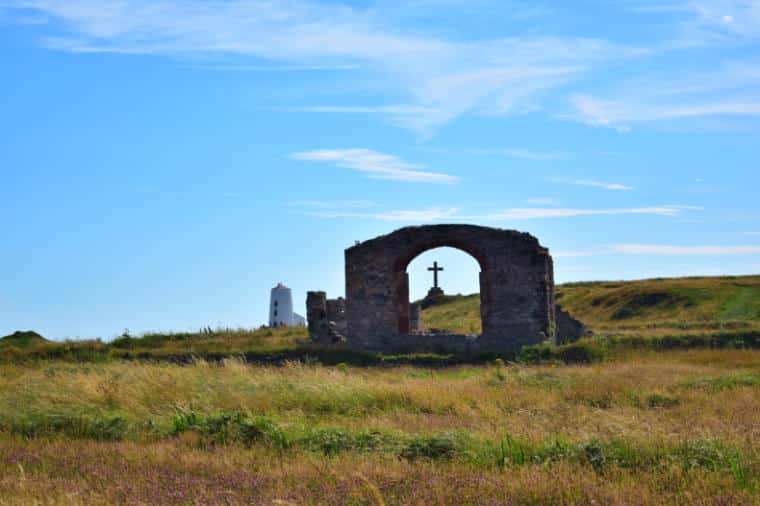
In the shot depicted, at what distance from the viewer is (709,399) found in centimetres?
1144

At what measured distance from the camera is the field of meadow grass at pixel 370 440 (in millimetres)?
6051

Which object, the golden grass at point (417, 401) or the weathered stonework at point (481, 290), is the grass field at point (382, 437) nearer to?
the golden grass at point (417, 401)

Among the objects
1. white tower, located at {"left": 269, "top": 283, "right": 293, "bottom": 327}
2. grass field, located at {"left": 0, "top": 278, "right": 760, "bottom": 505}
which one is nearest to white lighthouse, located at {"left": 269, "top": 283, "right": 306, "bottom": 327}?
white tower, located at {"left": 269, "top": 283, "right": 293, "bottom": 327}

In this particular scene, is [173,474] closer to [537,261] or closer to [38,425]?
[38,425]

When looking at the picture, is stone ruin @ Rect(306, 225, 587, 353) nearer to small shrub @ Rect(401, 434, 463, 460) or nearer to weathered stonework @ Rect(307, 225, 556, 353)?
weathered stonework @ Rect(307, 225, 556, 353)

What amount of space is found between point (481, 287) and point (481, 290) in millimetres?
93

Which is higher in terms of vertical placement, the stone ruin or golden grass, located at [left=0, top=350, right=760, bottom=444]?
the stone ruin

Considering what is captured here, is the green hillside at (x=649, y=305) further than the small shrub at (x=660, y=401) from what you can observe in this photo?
Yes

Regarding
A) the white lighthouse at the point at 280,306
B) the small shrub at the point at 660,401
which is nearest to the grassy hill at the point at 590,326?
the white lighthouse at the point at 280,306

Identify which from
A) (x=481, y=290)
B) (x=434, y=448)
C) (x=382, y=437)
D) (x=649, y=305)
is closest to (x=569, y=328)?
(x=481, y=290)

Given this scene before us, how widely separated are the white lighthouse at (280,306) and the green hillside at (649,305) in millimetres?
7462

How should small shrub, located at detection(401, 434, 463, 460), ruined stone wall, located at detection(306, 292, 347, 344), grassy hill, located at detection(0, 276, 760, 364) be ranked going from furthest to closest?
1. ruined stone wall, located at detection(306, 292, 347, 344)
2. grassy hill, located at detection(0, 276, 760, 364)
3. small shrub, located at detection(401, 434, 463, 460)

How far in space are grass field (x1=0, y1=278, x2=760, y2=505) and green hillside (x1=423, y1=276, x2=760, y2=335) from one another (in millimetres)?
17855

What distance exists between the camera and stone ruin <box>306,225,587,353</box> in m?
23.4
